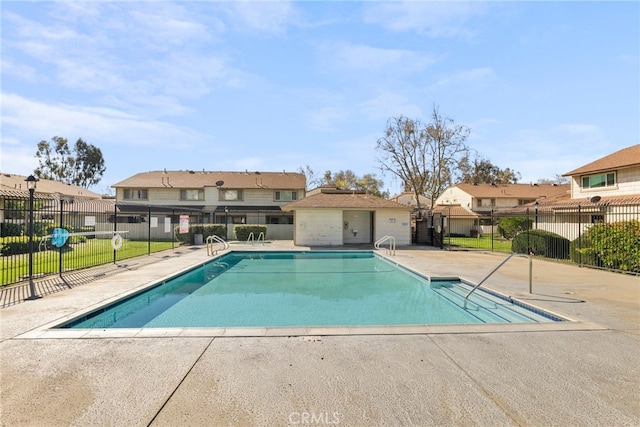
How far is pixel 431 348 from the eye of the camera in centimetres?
434

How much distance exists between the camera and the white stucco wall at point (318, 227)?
72.1ft

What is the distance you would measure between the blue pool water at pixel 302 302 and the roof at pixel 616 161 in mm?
16802

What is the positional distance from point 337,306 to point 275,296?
190 cm

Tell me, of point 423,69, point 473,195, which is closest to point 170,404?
point 423,69

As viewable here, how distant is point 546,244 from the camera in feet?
49.2

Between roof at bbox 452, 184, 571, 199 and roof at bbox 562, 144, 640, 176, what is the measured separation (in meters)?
18.7

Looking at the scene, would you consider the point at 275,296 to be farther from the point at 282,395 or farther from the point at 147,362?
the point at 282,395

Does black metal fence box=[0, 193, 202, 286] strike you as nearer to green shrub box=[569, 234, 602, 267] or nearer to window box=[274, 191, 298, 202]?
window box=[274, 191, 298, 202]

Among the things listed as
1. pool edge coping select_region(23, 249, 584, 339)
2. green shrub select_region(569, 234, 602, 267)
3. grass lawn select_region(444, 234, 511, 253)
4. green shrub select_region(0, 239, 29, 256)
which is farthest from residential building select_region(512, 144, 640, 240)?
green shrub select_region(0, 239, 29, 256)

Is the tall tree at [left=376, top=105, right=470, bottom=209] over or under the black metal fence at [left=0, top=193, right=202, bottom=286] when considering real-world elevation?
over

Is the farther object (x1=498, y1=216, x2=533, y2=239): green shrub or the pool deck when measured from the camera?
(x1=498, y1=216, x2=533, y2=239): green shrub

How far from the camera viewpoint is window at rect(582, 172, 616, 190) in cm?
2081

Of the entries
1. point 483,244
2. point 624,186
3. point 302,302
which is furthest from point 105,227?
point 624,186

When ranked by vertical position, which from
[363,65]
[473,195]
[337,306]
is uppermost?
[363,65]
